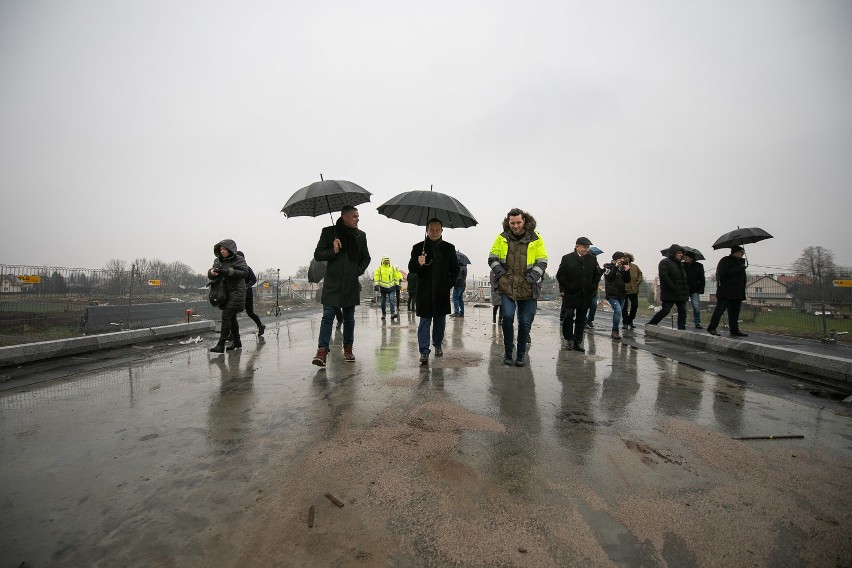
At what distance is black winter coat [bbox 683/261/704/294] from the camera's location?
28.6 feet

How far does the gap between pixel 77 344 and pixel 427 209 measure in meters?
5.58

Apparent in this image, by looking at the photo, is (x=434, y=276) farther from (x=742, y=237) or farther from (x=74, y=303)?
(x=74, y=303)

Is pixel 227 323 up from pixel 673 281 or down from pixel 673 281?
down

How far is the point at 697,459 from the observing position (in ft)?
7.85

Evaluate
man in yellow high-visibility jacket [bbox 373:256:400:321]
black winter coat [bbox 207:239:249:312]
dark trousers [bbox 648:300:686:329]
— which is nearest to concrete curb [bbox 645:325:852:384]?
dark trousers [bbox 648:300:686:329]

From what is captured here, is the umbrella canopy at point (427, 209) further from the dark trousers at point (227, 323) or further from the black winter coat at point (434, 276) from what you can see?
the dark trousers at point (227, 323)

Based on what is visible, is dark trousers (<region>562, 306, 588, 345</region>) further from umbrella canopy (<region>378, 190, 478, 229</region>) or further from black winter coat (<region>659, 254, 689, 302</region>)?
black winter coat (<region>659, 254, 689, 302</region>)

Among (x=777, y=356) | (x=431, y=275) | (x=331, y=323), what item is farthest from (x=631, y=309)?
(x=331, y=323)

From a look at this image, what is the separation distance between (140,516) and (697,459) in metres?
3.08

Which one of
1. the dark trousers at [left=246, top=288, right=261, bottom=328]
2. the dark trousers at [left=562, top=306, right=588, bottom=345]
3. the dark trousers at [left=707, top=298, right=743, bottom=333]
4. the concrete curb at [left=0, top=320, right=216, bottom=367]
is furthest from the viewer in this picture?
the dark trousers at [left=246, top=288, right=261, bottom=328]

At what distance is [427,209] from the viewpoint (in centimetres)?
570

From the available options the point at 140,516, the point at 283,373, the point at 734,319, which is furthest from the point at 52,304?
the point at 734,319

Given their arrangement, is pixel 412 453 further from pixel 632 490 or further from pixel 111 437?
pixel 111 437

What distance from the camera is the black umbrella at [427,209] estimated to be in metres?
5.10
